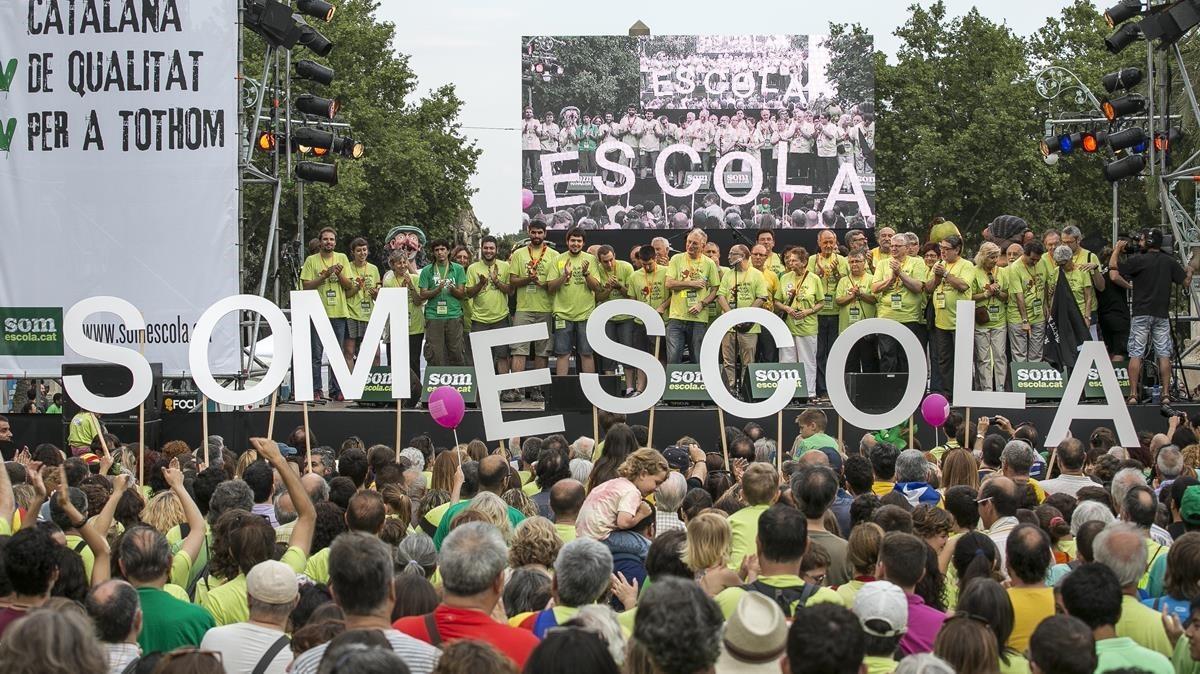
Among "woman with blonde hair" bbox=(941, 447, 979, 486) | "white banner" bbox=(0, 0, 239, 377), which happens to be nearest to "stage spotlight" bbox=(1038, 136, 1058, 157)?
"white banner" bbox=(0, 0, 239, 377)

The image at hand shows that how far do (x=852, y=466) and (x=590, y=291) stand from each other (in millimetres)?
8777

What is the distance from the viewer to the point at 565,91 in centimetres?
2825

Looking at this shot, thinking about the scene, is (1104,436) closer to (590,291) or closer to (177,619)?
(590,291)

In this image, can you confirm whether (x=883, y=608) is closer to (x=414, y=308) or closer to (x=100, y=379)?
(x=100, y=379)

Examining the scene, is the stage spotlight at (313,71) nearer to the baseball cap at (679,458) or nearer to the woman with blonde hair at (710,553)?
the baseball cap at (679,458)

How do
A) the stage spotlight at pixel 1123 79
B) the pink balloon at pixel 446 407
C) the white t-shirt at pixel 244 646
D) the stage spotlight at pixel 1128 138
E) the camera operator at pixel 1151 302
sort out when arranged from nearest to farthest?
the white t-shirt at pixel 244 646
the pink balloon at pixel 446 407
the camera operator at pixel 1151 302
the stage spotlight at pixel 1128 138
the stage spotlight at pixel 1123 79

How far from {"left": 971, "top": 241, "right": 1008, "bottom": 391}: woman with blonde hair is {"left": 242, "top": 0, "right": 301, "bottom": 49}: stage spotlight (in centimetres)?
787

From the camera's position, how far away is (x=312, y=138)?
1788 cm

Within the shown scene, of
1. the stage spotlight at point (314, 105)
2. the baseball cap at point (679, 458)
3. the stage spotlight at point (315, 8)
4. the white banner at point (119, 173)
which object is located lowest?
the baseball cap at point (679, 458)

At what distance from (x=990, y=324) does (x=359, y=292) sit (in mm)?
6932

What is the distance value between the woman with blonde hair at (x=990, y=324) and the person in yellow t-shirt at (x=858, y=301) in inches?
43.7

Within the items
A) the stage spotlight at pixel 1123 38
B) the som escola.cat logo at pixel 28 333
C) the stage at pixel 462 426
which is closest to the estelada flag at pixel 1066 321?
the stage at pixel 462 426

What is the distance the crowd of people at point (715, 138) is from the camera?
27.7 meters

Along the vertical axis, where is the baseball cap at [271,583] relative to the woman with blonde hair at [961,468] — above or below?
below
